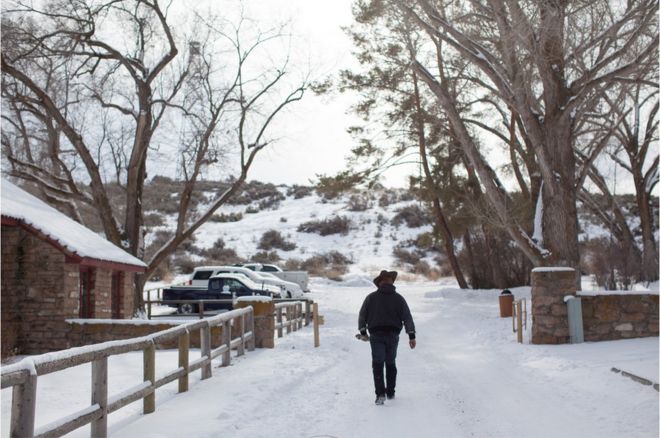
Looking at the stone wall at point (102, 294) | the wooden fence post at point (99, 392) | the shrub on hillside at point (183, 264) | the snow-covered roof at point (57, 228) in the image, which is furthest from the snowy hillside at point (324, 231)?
the wooden fence post at point (99, 392)

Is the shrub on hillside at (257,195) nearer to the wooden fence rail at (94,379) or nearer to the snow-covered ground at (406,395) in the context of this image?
the snow-covered ground at (406,395)

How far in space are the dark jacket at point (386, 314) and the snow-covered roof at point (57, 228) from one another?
10.3 meters

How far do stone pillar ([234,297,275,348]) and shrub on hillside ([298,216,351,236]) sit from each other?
53.5 m

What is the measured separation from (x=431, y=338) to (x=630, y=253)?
13304 millimetres

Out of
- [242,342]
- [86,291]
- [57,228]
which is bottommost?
[242,342]

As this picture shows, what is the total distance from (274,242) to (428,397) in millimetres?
53092

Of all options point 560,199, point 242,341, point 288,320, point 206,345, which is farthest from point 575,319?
point 288,320

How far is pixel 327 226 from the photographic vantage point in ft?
229

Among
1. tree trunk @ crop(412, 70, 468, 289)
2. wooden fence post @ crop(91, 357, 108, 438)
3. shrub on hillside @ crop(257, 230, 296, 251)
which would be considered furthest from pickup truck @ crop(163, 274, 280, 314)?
shrub on hillside @ crop(257, 230, 296, 251)

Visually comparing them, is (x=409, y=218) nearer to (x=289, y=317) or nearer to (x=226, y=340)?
(x=289, y=317)

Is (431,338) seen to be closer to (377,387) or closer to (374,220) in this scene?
(377,387)

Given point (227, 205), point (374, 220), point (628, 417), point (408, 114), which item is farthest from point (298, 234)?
point (628, 417)

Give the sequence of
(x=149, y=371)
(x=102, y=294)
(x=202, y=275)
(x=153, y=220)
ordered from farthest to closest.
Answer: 1. (x=153, y=220)
2. (x=202, y=275)
3. (x=102, y=294)
4. (x=149, y=371)

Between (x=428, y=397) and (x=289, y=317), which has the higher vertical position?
(x=289, y=317)
